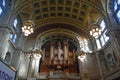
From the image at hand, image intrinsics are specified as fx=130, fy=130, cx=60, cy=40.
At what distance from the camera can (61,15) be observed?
63.8ft

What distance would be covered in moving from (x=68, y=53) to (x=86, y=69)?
403 cm

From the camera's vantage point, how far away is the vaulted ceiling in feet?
53.2

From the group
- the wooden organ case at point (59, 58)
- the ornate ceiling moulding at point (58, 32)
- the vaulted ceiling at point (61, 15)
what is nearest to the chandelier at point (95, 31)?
the vaulted ceiling at point (61, 15)

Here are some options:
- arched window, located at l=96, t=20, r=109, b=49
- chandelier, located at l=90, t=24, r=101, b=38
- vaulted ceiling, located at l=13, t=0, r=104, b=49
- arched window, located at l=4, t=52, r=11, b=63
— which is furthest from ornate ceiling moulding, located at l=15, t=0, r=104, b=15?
chandelier, located at l=90, t=24, r=101, b=38

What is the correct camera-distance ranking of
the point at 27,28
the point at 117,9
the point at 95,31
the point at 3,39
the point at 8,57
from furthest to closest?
the point at 8,57, the point at 117,9, the point at 3,39, the point at 95,31, the point at 27,28

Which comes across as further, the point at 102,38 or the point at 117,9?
the point at 102,38

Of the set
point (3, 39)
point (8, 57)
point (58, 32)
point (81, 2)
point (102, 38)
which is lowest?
point (8, 57)

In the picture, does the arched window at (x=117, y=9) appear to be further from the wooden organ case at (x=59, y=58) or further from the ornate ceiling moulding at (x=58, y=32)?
the wooden organ case at (x=59, y=58)

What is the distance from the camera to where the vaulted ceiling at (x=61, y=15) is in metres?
16.2

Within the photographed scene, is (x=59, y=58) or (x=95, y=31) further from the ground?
(x=59, y=58)

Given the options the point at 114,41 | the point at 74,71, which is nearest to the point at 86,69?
the point at 74,71

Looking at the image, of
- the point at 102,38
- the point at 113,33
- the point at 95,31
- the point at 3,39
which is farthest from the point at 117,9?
the point at 3,39

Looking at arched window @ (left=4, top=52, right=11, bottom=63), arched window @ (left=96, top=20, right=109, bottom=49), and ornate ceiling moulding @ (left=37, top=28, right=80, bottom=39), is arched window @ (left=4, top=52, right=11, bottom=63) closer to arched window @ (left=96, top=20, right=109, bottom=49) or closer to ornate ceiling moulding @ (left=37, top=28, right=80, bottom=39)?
ornate ceiling moulding @ (left=37, top=28, right=80, bottom=39)

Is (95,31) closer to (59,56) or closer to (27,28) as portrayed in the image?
(27,28)
